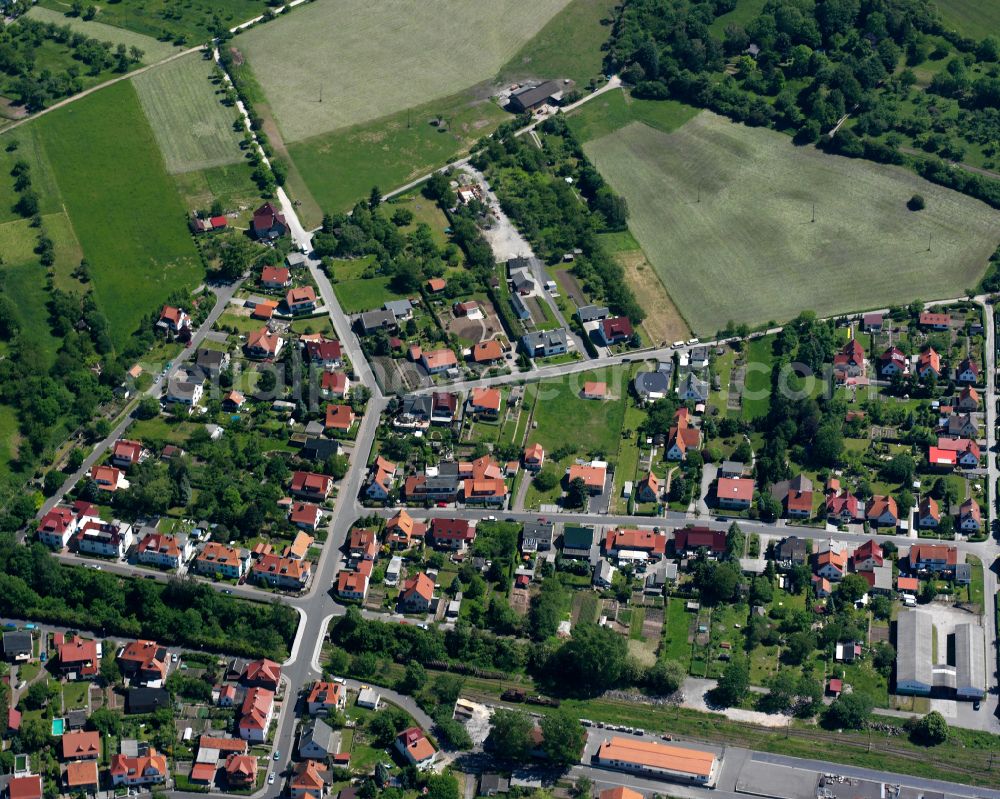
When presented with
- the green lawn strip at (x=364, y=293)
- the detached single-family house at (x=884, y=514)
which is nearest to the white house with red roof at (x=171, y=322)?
the green lawn strip at (x=364, y=293)

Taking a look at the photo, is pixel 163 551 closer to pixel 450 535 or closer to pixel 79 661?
pixel 79 661

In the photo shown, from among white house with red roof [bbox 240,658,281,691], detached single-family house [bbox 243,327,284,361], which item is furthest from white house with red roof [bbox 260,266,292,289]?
white house with red roof [bbox 240,658,281,691]

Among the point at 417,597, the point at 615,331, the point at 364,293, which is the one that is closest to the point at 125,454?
the point at 417,597

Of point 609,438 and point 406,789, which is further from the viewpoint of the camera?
point 609,438

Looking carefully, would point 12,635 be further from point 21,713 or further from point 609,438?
point 609,438

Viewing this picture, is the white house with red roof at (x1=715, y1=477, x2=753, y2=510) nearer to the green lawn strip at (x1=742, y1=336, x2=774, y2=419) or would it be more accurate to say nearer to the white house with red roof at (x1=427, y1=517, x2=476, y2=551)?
the green lawn strip at (x1=742, y1=336, x2=774, y2=419)

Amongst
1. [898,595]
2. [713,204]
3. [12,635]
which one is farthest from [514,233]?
[12,635]

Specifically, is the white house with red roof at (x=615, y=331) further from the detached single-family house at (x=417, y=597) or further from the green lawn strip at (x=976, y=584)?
the green lawn strip at (x=976, y=584)
